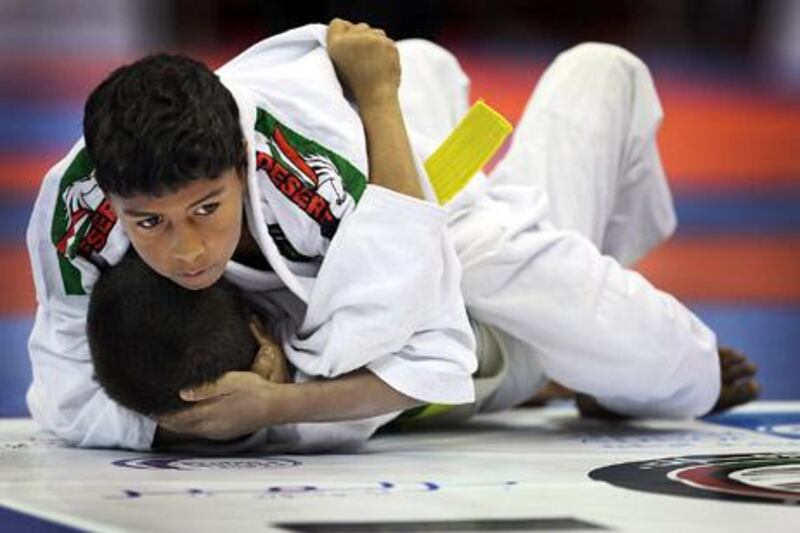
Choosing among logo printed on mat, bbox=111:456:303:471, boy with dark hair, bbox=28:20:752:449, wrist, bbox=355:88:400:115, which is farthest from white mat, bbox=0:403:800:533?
wrist, bbox=355:88:400:115

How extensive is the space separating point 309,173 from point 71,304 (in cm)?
53

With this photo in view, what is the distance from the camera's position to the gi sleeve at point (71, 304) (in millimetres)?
3303

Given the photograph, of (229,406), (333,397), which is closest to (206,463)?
(229,406)

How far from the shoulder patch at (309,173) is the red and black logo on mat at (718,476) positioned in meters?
0.64

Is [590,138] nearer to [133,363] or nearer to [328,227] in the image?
[328,227]

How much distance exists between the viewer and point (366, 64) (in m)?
3.51

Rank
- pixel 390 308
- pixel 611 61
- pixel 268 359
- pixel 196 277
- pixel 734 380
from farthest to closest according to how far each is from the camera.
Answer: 1. pixel 611 61
2. pixel 734 380
3. pixel 268 359
4. pixel 390 308
5. pixel 196 277

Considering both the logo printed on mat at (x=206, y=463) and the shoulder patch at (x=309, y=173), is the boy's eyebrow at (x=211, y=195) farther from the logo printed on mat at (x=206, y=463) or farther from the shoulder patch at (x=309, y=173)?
the logo printed on mat at (x=206, y=463)

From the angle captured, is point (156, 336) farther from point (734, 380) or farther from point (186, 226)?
point (734, 380)

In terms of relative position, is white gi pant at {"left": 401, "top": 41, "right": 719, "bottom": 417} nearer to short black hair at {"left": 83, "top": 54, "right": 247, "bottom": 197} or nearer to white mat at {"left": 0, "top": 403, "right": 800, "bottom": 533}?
white mat at {"left": 0, "top": 403, "right": 800, "bottom": 533}

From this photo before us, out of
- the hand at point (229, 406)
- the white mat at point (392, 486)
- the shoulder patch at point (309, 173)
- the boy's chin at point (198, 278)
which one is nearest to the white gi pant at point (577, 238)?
the white mat at point (392, 486)

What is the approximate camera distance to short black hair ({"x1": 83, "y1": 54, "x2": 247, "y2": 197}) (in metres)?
2.94

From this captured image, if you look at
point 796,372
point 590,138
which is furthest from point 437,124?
point 796,372

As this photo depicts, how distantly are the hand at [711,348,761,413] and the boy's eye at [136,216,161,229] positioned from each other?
1.68 meters
